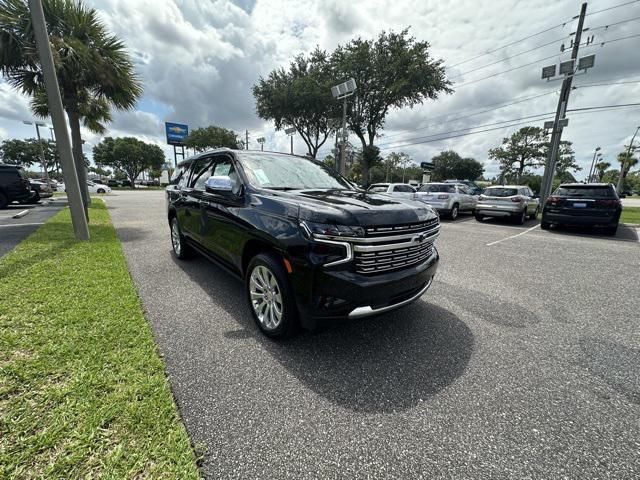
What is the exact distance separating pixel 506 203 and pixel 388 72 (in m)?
15.6

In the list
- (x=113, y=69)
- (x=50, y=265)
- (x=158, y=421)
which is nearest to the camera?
(x=158, y=421)

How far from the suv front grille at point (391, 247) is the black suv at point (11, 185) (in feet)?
52.1

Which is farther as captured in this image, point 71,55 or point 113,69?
point 113,69

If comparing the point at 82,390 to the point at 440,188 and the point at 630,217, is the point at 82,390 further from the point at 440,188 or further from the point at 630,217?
the point at 630,217

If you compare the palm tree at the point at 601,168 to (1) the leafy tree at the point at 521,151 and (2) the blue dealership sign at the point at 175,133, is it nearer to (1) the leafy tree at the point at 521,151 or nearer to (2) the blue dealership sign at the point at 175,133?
(1) the leafy tree at the point at 521,151

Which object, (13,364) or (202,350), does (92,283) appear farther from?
(202,350)

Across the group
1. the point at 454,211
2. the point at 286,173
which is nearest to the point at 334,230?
the point at 286,173

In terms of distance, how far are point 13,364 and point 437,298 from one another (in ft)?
14.0

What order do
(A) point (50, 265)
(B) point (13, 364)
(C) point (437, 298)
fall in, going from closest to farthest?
(B) point (13, 364)
(C) point (437, 298)
(A) point (50, 265)

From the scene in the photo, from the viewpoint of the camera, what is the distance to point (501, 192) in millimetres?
11711

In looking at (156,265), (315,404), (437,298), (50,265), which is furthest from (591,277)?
(50,265)

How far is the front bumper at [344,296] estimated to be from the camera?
7.32ft

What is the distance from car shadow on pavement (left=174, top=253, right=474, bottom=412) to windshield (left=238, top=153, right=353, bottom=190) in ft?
5.10

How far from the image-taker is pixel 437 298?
12.6 feet
